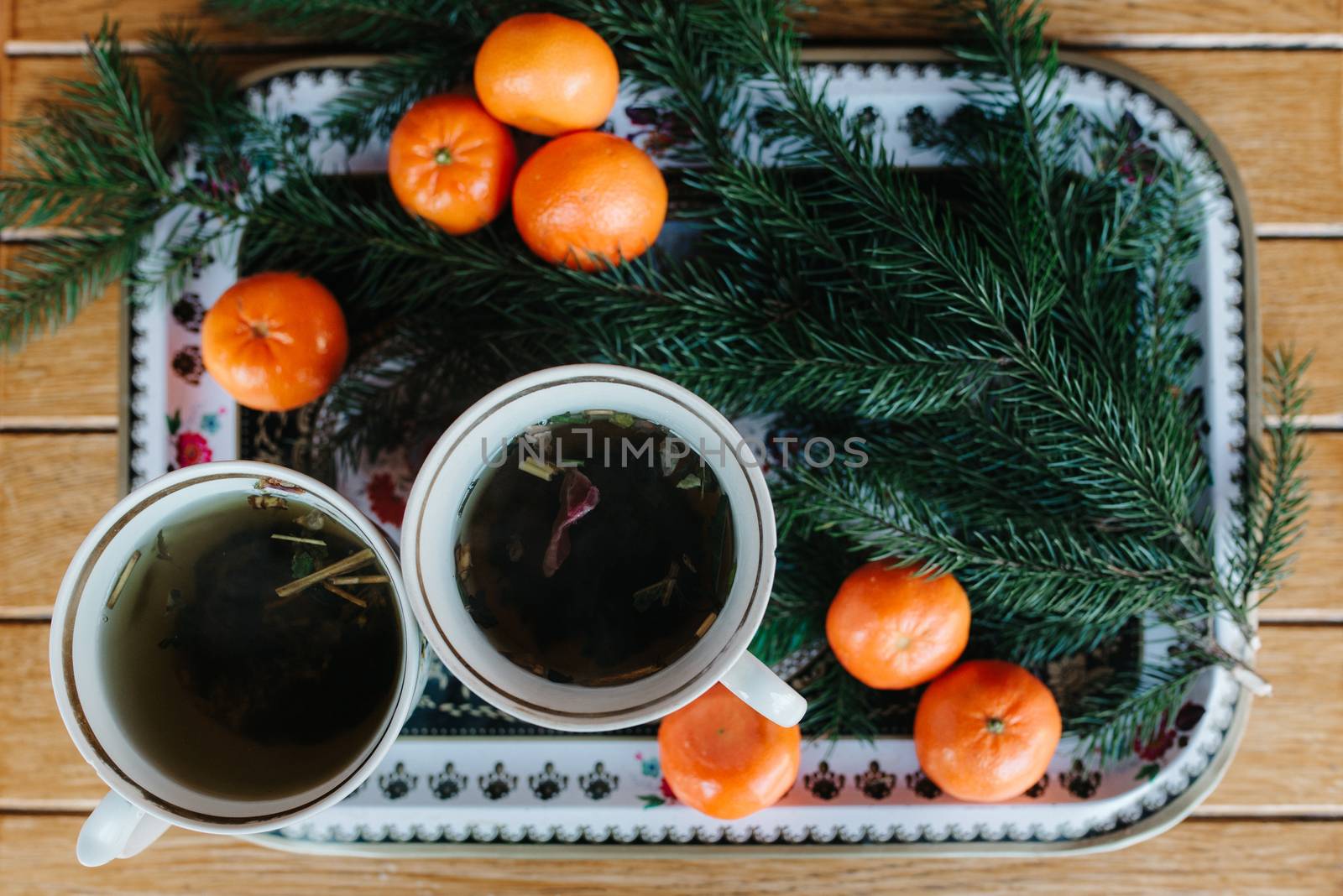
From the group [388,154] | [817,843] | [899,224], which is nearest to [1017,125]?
[899,224]

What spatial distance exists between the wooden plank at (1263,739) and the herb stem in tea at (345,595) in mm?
447

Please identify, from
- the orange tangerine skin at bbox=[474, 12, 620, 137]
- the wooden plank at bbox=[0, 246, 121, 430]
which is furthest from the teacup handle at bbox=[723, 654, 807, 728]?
the wooden plank at bbox=[0, 246, 121, 430]

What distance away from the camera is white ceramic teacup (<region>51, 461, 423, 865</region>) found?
0.56 meters

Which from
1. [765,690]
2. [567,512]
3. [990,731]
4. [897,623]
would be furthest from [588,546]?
[990,731]

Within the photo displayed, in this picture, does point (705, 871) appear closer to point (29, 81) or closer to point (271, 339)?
point (271, 339)

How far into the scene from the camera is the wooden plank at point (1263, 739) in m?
0.86

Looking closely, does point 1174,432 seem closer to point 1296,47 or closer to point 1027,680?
point 1027,680

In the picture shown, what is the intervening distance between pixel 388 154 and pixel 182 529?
0.39 meters

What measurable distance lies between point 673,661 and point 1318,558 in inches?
27.1

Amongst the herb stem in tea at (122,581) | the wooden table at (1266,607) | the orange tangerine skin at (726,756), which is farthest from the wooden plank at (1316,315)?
the herb stem in tea at (122,581)

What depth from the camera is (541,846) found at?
2.67 ft

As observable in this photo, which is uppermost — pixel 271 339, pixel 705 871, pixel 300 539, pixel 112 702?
pixel 271 339

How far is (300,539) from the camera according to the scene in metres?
0.64

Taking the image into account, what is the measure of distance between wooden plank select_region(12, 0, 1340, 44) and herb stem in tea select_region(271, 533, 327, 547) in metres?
0.54
